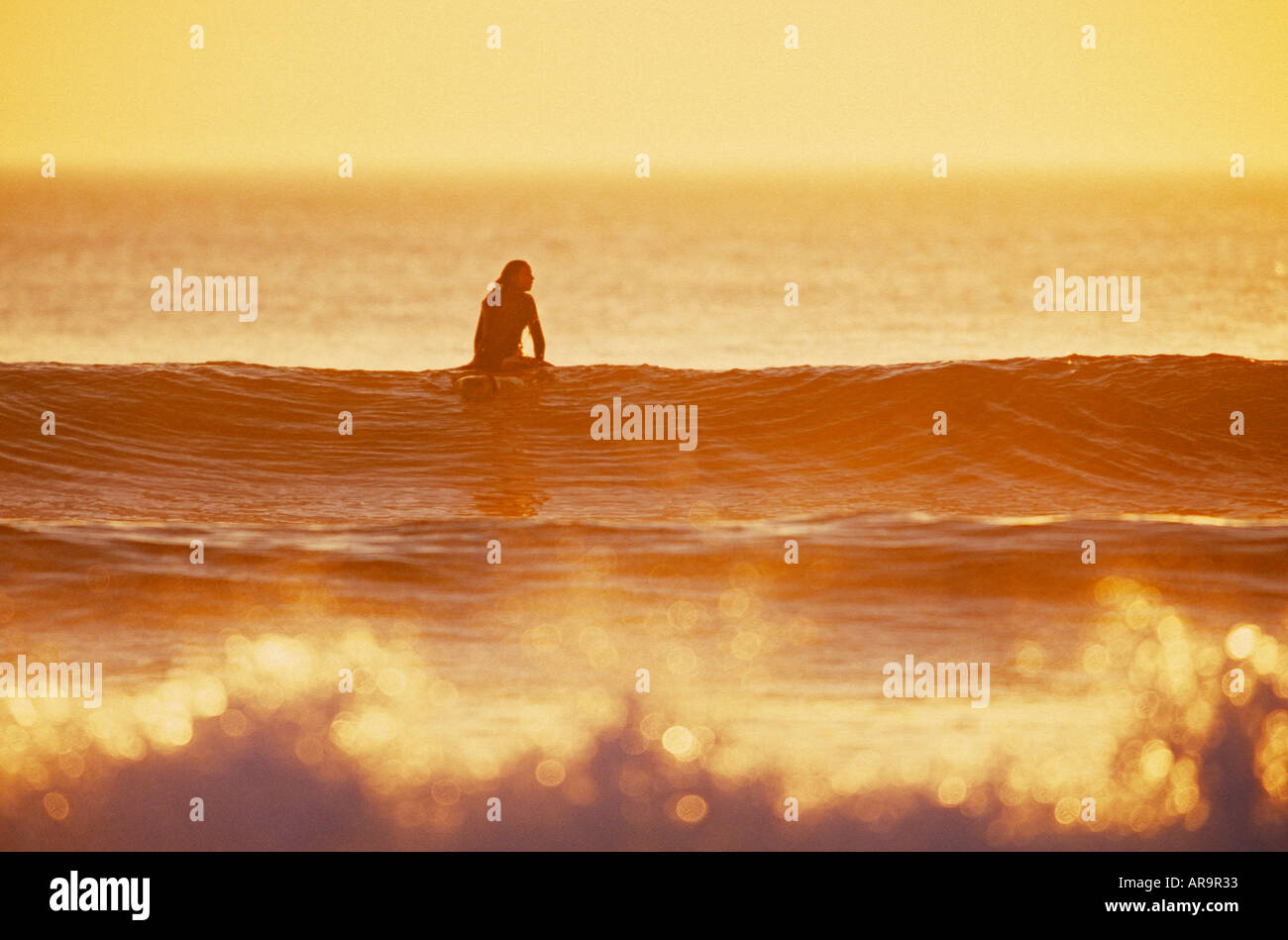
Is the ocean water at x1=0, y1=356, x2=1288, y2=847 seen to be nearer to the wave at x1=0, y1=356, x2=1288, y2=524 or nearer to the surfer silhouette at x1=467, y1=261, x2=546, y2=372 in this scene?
the wave at x1=0, y1=356, x2=1288, y2=524

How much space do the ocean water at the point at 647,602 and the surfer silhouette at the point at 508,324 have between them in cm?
46

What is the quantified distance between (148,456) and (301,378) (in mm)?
3125

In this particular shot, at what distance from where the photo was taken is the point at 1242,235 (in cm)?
6006

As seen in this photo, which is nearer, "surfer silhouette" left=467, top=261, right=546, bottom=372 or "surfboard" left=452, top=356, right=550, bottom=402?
"surfer silhouette" left=467, top=261, right=546, bottom=372

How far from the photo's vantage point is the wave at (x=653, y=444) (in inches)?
488

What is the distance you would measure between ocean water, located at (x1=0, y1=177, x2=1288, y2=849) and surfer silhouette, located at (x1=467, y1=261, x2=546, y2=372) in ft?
1.50

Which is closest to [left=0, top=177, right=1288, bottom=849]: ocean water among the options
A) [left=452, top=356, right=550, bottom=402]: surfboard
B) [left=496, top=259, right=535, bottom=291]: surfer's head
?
[left=452, top=356, right=550, bottom=402]: surfboard

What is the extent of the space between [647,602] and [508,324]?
6.49 metres

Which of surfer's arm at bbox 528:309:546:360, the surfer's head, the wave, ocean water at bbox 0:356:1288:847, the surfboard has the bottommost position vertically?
ocean water at bbox 0:356:1288:847

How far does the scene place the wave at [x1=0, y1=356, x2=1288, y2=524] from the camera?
12.4 meters

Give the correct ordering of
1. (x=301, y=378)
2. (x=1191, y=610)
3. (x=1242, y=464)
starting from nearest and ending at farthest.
Answer: (x=1191, y=610) < (x=1242, y=464) < (x=301, y=378)

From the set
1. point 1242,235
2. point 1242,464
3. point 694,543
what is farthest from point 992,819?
point 1242,235

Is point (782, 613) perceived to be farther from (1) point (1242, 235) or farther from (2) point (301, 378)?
(1) point (1242, 235)

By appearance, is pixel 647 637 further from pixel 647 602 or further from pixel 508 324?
pixel 508 324
